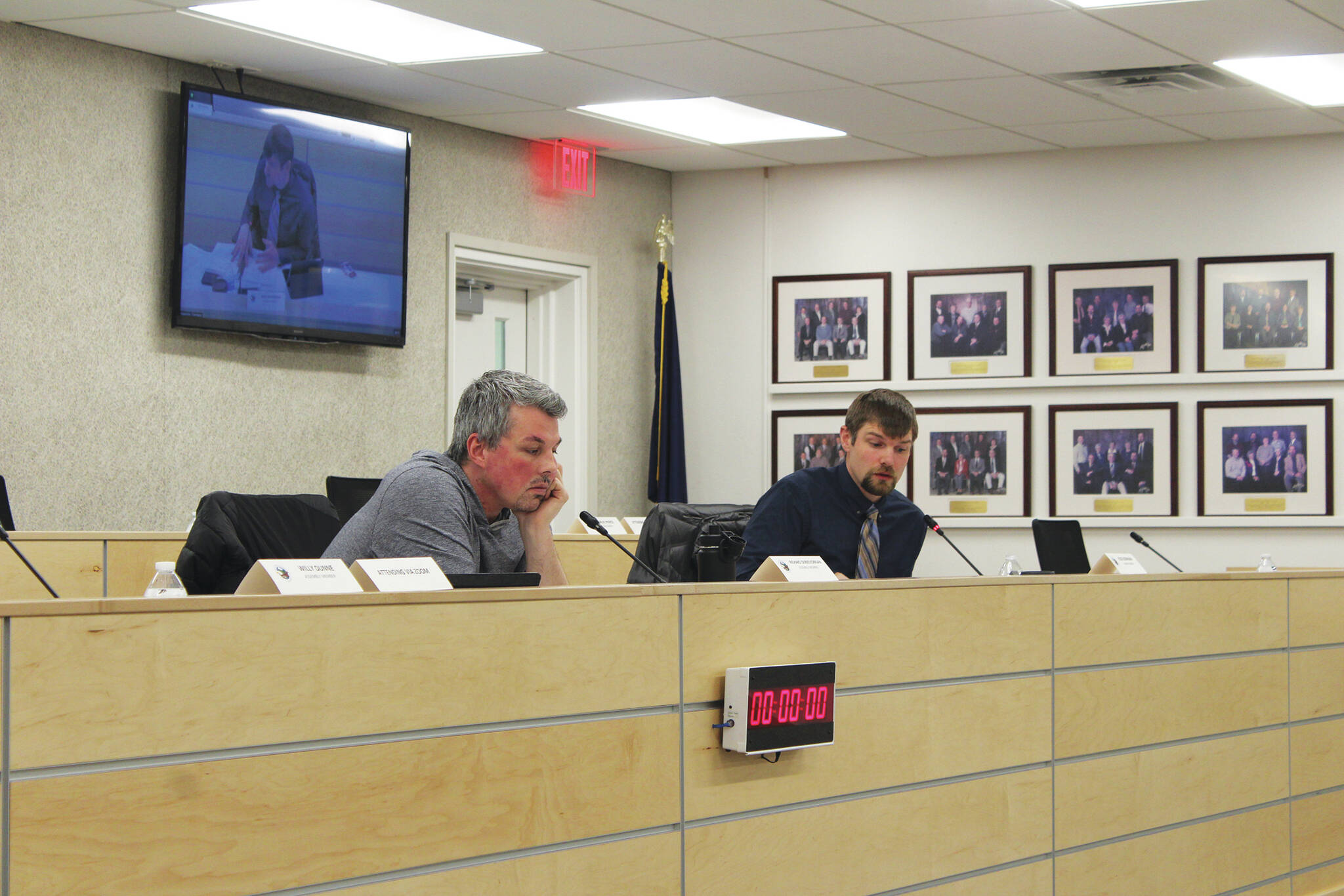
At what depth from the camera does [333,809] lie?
6.47 feet

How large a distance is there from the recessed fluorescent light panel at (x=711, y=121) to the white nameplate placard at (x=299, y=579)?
380 cm

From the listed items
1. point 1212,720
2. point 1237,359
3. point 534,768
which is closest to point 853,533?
point 1212,720

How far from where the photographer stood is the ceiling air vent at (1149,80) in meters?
5.11

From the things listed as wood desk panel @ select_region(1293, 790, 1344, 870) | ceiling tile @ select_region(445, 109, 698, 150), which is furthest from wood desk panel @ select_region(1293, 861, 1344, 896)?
ceiling tile @ select_region(445, 109, 698, 150)

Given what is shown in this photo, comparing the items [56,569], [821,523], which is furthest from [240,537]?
[821,523]

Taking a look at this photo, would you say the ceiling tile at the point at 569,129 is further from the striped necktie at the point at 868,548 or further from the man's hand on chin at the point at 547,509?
the man's hand on chin at the point at 547,509

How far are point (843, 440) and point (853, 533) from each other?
0.80 feet

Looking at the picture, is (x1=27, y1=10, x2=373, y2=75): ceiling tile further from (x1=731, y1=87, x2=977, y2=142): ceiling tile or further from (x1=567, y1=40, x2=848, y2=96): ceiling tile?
(x1=731, y1=87, x2=977, y2=142): ceiling tile

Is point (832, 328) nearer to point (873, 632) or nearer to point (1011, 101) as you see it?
point (1011, 101)

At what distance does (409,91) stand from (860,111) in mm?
1699

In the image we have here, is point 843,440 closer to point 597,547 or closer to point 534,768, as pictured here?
point 597,547

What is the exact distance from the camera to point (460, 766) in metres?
2.12

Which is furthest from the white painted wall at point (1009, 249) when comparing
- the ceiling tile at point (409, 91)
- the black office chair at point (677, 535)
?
the black office chair at point (677, 535)

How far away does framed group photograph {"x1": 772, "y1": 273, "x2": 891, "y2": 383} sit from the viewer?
6.59 metres
